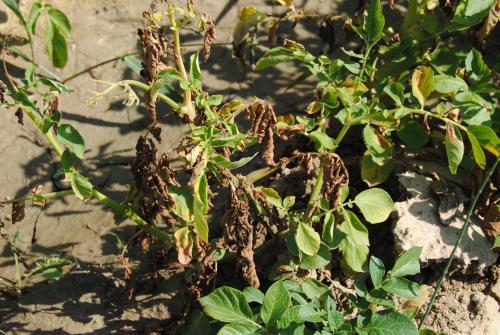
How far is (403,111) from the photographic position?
2.28m

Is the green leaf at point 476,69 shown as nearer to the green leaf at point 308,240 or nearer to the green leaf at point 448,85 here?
the green leaf at point 448,85

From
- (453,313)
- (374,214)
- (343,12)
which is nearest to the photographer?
(374,214)

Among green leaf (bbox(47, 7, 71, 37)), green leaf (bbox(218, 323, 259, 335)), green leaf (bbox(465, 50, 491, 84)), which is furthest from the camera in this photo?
green leaf (bbox(465, 50, 491, 84))

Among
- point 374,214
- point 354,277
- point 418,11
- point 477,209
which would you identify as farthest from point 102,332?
point 418,11

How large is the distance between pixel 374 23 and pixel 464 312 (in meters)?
1.05

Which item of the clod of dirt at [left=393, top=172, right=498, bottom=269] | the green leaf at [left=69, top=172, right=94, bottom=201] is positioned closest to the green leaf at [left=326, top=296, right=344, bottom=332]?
the clod of dirt at [left=393, top=172, right=498, bottom=269]

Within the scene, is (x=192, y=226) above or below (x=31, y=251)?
above

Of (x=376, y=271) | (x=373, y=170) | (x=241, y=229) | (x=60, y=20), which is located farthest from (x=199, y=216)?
(x=373, y=170)

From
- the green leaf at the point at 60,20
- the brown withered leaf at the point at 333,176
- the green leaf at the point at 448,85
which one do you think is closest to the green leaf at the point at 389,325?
the brown withered leaf at the point at 333,176

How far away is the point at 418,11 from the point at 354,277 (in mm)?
1097

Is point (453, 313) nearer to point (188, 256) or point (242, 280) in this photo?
point (242, 280)

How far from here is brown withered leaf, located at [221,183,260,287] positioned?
218cm

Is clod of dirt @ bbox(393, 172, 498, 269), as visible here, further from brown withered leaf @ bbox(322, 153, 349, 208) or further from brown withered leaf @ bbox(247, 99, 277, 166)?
brown withered leaf @ bbox(247, 99, 277, 166)

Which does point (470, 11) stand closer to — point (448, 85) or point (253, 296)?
point (448, 85)
